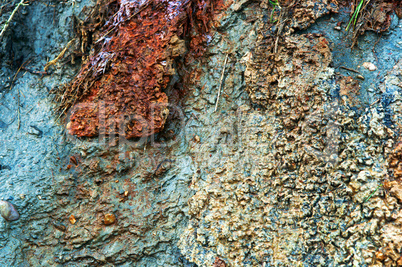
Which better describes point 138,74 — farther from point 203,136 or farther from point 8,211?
point 8,211

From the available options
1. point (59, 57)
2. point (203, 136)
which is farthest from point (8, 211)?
point (203, 136)

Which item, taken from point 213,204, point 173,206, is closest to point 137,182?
point 173,206

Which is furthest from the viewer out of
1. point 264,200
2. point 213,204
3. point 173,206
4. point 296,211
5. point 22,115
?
point 22,115

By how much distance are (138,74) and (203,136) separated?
0.83 metres

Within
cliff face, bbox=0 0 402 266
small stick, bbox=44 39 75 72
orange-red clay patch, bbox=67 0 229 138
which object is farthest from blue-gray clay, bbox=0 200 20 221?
small stick, bbox=44 39 75 72

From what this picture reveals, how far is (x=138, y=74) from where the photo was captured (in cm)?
248

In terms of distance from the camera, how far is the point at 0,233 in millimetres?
2350

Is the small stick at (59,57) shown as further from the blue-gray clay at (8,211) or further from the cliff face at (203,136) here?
the blue-gray clay at (8,211)

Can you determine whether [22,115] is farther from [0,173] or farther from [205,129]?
[205,129]

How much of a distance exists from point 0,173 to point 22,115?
629 mm

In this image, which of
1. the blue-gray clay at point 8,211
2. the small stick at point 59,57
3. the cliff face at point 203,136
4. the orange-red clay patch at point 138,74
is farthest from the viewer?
the small stick at point 59,57

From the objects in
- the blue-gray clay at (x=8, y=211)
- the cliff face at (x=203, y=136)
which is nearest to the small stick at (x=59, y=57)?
the cliff face at (x=203, y=136)

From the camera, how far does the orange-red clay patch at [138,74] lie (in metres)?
2.47

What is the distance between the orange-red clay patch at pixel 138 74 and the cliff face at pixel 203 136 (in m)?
0.01
